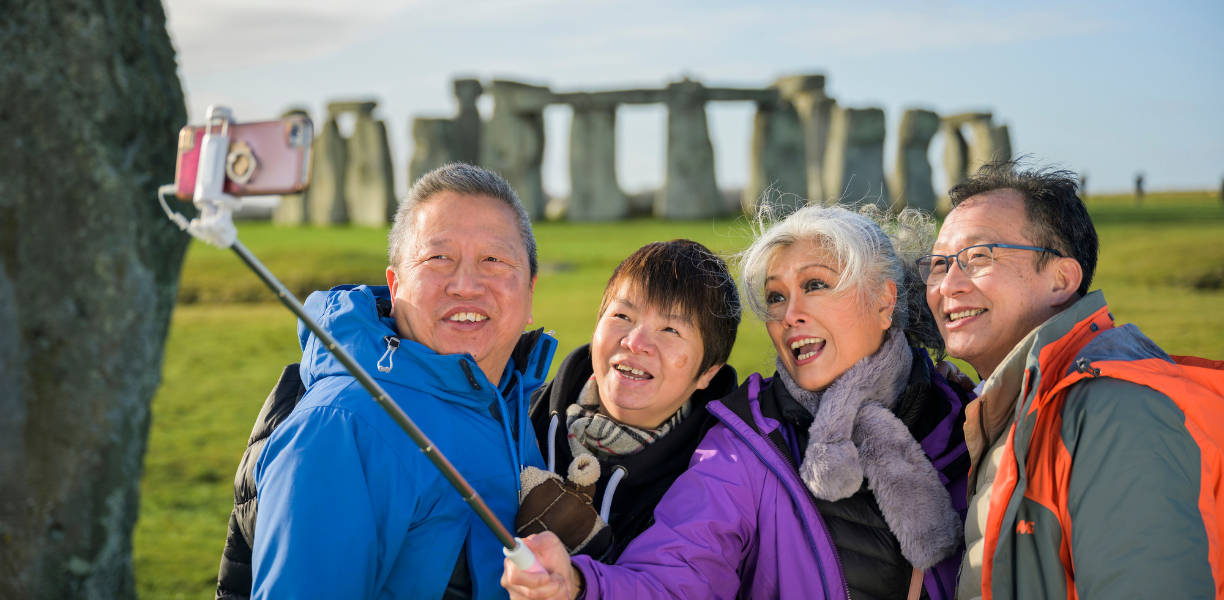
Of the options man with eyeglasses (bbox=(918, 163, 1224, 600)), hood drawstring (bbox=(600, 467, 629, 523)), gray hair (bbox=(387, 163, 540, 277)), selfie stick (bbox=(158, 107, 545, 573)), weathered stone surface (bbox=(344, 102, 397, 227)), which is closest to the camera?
selfie stick (bbox=(158, 107, 545, 573))

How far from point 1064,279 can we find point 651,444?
1.32 meters

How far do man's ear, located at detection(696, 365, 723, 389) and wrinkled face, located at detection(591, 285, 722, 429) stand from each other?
0.03 m

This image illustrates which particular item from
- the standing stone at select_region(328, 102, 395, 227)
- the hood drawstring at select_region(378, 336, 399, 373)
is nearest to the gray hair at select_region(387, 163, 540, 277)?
the hood drawstring at select_region(378, 336, 399, 373)

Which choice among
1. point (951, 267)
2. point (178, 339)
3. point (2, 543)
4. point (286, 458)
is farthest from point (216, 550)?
point (178, 339)

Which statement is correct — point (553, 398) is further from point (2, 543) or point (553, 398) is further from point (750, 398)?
point (2, 543)

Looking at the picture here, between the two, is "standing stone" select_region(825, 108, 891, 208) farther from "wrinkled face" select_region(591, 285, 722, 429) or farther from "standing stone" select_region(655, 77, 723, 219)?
"wrinkled face" select_region(591, 285, 722, 429)

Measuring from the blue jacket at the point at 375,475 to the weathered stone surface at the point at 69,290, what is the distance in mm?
1295

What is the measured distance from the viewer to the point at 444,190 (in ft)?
8.09

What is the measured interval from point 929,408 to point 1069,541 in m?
0.70

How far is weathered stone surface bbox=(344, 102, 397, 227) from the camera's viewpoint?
22516mm

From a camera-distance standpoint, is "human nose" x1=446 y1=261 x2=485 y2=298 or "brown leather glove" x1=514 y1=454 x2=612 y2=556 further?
"human nose" x1=446 y1=261 x2=485 y2=298

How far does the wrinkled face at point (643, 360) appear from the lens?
2.65 metres

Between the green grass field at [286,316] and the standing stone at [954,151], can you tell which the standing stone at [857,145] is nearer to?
the standing stone at [954,151]

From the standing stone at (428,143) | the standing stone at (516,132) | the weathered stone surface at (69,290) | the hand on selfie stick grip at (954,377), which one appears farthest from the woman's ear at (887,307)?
the standing stone at (428,143)
